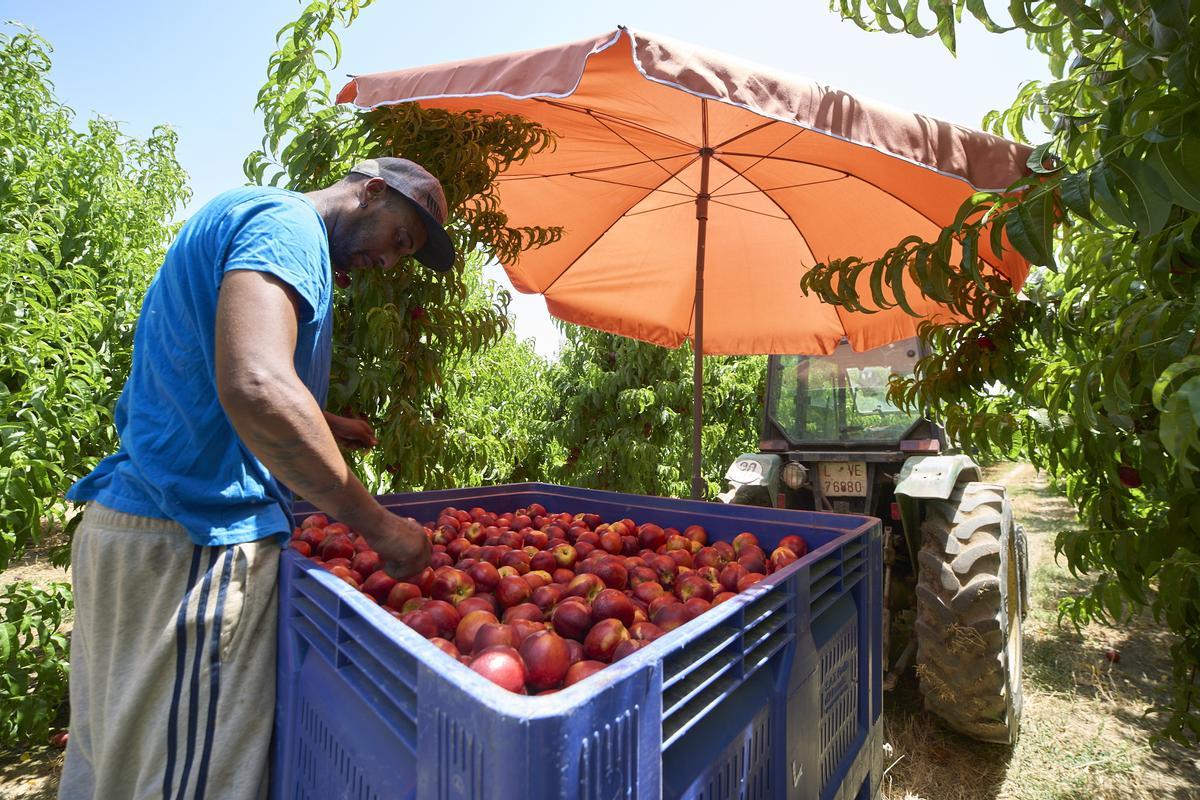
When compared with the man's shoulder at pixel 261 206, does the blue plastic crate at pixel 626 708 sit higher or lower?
lower

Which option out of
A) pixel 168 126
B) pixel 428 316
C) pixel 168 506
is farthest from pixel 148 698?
pixel 168 126

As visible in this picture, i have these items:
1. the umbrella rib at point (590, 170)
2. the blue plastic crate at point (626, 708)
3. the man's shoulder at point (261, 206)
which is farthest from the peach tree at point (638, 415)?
the man's shoulder at point (261, 206)

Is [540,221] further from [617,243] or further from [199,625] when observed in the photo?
[199,625]

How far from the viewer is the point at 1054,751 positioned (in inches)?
137

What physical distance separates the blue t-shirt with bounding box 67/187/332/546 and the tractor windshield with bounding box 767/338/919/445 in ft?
12.8

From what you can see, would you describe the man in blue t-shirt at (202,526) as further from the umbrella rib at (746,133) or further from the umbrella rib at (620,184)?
the umbrella rib at (620,184)

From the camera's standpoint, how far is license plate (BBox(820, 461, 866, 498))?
13.9ft

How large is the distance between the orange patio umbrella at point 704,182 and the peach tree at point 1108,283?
38 centimetres

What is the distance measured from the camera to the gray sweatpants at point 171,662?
4.43 feet

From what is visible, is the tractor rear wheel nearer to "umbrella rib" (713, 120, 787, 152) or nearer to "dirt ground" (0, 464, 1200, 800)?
"dirt ground" (0, 464, 1200, 800)

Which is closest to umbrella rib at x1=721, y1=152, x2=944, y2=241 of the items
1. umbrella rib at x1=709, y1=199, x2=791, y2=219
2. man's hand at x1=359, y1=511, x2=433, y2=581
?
umbrella rib at x1=709, y1=199, x2=791, y2=219

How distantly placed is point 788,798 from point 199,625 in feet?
4.09

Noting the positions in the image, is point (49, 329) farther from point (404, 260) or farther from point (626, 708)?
point (626, 708)

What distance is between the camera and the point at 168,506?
4.61ft
